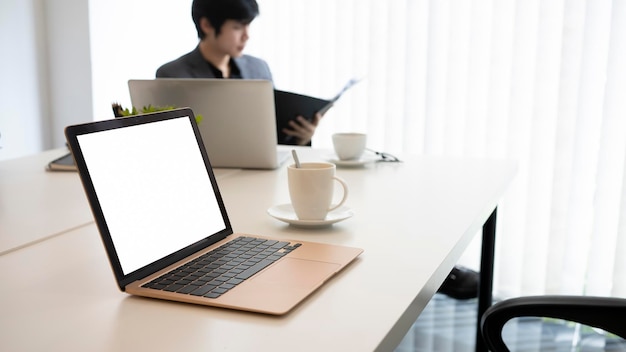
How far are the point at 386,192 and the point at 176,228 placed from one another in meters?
0.63

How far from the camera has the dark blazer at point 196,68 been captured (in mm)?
2572

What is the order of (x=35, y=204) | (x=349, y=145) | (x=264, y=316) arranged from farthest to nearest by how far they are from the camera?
(x=349, y=145), (x=35, y=204), (x=264, y=316)

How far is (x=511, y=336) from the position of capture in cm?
241

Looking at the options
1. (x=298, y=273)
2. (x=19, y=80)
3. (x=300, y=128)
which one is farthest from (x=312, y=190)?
(x=19, y=80)

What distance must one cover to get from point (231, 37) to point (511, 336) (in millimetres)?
1494

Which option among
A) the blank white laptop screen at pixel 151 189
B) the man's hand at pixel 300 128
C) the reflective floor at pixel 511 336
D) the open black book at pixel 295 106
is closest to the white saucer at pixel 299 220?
the blank white laptop screen at pixel 151 189

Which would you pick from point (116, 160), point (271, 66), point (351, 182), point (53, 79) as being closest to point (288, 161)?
point (351, 182)

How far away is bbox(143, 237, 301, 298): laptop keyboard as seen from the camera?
0.87 metres

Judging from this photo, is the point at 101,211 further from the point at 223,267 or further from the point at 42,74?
the point at 42,74

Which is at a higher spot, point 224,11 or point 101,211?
point 224,11

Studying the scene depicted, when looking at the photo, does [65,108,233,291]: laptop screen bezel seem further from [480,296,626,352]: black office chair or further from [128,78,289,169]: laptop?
[128,78,289,169]: laptop

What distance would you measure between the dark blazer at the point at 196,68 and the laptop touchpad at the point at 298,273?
1.72m

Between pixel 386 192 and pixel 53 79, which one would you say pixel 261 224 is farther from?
pixel 53 79

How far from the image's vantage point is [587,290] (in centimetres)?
267
